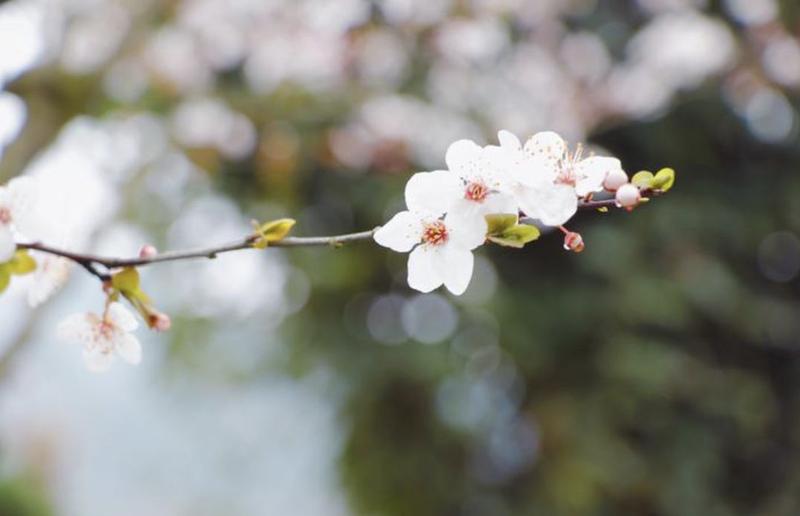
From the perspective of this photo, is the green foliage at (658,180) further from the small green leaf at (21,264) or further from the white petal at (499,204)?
the small green leaf at (21,264)

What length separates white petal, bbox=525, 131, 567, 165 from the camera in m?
0.53

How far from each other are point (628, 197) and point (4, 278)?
1.27ft

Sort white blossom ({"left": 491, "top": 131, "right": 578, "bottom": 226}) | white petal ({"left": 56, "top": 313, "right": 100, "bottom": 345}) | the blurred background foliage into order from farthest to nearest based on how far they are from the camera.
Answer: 1. the blurred background foliage
2. white petal ({"left": 56, "top": 313, "right": 100, "bottom": 345})
3. white blossom ({"left": 491, "top": 131, "right": 578, "bottom": 226})

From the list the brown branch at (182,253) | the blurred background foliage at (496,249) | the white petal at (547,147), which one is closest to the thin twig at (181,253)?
the brown branch at (182,253)

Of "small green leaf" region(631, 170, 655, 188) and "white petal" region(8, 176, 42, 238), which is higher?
"white petal" region(8, 176, 42, 238)

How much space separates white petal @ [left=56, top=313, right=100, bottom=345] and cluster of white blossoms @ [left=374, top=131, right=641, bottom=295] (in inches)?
8.5

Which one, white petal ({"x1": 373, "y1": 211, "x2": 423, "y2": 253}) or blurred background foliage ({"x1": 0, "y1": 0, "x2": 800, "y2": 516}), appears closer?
white petal ({"x1": 373, "y1": 211, "x2": 423, "y2": 253})

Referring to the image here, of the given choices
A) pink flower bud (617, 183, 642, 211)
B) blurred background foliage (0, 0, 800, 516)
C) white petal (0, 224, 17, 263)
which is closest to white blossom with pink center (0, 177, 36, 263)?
white petal (0, 224, 17, 263)

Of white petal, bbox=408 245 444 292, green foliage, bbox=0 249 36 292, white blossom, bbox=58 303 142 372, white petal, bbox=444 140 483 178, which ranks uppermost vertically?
white petal, bbox=444 140 483 178

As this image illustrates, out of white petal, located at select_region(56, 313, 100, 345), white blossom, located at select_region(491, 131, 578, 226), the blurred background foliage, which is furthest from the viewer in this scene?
the blurred background foliage

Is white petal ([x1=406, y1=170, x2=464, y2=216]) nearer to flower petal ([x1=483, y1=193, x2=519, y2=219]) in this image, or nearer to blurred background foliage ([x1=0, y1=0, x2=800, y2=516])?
flower petal ([x1=483, y1=193, x2=519, y2=219])

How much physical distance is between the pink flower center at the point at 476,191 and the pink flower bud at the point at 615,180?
75 mm

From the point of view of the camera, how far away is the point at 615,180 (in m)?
0.52

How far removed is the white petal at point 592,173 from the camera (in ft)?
1.71
